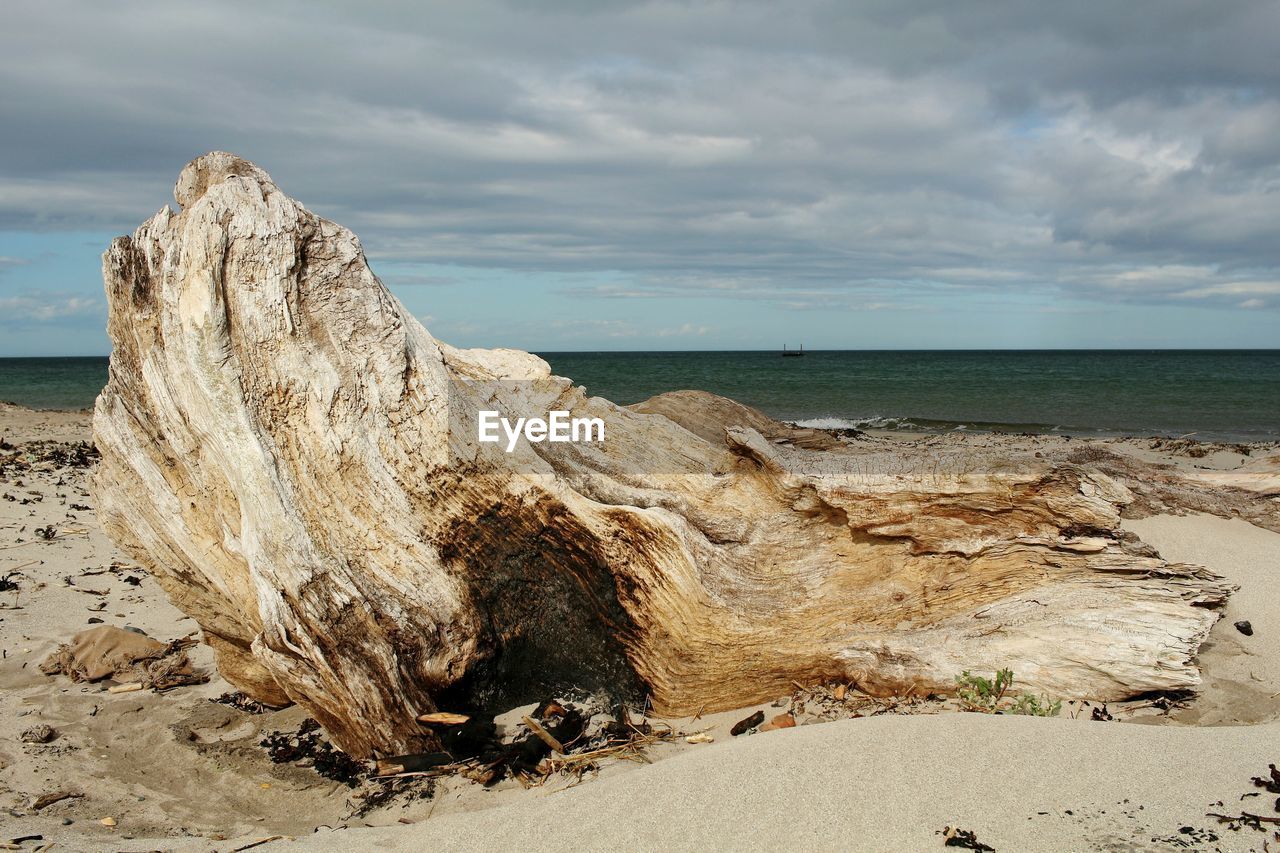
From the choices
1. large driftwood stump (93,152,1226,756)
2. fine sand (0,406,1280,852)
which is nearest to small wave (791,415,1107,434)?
large driftwood stump (93,152,1226,756)

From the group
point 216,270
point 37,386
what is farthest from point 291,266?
point 37,386

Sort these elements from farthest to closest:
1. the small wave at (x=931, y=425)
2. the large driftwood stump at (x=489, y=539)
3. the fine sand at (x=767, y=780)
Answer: the small wave at (x=931, y=425), the large driftwood stump at (x=489, y=539), the fine sand at (x=767, y=780)

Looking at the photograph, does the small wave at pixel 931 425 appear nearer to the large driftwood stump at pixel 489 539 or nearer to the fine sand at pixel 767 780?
the large driftwood stump at pixel 489 539

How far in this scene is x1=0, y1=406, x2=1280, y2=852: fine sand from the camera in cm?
342

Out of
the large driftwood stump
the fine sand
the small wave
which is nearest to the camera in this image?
the fine sand

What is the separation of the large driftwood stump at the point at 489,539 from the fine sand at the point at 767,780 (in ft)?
1.31

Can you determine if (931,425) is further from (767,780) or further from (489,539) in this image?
(767,780)

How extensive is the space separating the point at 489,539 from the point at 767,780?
2192 millimetres

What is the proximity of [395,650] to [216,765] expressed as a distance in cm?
144

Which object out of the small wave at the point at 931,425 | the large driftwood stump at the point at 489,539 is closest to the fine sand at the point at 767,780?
the large driftwood stump at the point at 489,539

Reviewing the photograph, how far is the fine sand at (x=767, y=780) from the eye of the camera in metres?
3.42

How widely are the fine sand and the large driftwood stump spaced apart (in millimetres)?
399

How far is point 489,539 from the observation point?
17.2 feet

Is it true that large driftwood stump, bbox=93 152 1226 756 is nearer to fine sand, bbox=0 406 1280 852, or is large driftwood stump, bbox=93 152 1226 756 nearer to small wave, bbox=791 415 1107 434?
fine sand, bbox=0 406 1280 852
